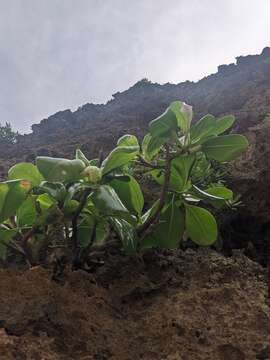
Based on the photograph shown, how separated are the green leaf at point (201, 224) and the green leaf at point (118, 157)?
386 mm

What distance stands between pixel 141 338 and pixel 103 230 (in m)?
0.61

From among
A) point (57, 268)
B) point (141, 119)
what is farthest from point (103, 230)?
point (141, 119)

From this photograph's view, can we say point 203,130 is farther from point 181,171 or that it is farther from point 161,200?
point 161,200

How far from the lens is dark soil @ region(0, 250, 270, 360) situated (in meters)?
1.47

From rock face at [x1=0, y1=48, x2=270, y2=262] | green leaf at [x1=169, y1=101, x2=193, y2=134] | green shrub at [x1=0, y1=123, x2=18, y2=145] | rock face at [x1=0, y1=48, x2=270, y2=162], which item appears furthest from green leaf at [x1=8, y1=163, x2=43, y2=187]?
green shrub at [x1=0, y1=123, x2=18, y2=145]

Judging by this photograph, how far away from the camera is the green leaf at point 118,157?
1.81m

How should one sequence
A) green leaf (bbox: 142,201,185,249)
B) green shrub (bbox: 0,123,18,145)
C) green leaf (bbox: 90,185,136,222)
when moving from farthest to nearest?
green shrub (bbox: 0,123,18,145) → green leaf (bbox: 142,201,185,249) → green leaf (bbox: 90,185,136,222)

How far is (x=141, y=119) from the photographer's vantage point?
6973 mm

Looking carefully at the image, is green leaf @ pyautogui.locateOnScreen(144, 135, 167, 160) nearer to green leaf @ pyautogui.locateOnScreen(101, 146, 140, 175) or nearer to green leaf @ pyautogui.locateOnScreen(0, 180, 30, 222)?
green leaf @ pyautogui.locateOnScreen(101, 146, 140, 175)

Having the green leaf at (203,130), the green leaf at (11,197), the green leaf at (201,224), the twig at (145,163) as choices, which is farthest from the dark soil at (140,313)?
the green leaf at (203,130)

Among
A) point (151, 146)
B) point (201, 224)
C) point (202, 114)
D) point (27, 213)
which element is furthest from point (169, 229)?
point (202, 114)

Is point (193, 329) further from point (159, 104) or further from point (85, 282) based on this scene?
point (159, 104)

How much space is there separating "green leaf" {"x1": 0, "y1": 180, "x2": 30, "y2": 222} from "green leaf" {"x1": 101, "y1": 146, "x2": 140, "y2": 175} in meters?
0.34

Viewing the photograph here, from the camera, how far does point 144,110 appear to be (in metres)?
7.77
